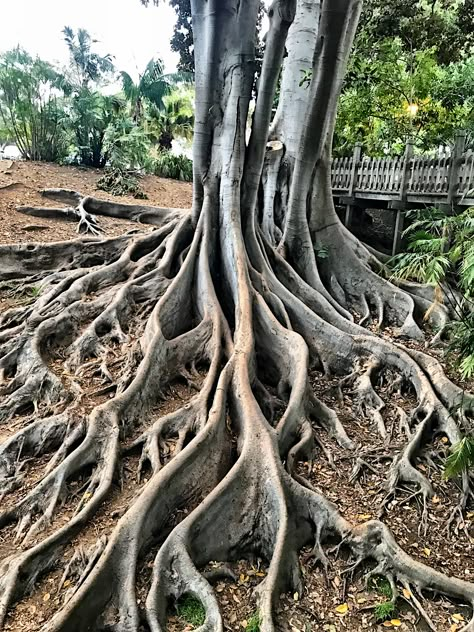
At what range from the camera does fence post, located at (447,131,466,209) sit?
8.16m

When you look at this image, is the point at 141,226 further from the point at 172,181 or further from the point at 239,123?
the point at 172,181

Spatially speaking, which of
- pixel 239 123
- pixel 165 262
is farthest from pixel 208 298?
pixel 239 123

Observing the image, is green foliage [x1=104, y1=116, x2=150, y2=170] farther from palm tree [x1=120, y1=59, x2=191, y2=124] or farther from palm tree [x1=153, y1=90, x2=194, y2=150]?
palm tree [x1=153, y1=90, x2=194, y2=150]

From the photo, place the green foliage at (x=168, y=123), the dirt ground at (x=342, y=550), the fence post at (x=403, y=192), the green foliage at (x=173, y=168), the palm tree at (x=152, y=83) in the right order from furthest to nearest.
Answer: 1. the green foliage at (x=168, y=123)
2. the palm tree at (x=152, y=83)
3. the green foliage at (x=173, y=168)
4. the fence post at (x=403, y=192)
5. the dirt ground at (x=342, y=550)

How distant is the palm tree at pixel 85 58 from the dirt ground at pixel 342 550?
16477 mm

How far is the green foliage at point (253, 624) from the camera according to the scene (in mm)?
2799

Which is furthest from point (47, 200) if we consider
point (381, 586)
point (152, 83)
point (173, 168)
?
point (381, 586)

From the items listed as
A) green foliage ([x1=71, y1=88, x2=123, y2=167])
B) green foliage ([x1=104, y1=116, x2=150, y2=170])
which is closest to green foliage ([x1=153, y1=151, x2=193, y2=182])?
green foliage ([x1=104, y1=116, x2=150, y2=170])

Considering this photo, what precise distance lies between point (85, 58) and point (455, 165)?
15.0m

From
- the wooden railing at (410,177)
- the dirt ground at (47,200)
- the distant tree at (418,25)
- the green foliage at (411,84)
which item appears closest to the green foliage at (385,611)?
the wooden railing at (410,177)

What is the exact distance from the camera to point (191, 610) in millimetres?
2912

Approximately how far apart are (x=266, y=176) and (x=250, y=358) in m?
3.53

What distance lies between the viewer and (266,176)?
730cm

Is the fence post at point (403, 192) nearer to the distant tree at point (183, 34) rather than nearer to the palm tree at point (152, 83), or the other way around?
the distant tree at point (183, 34)
